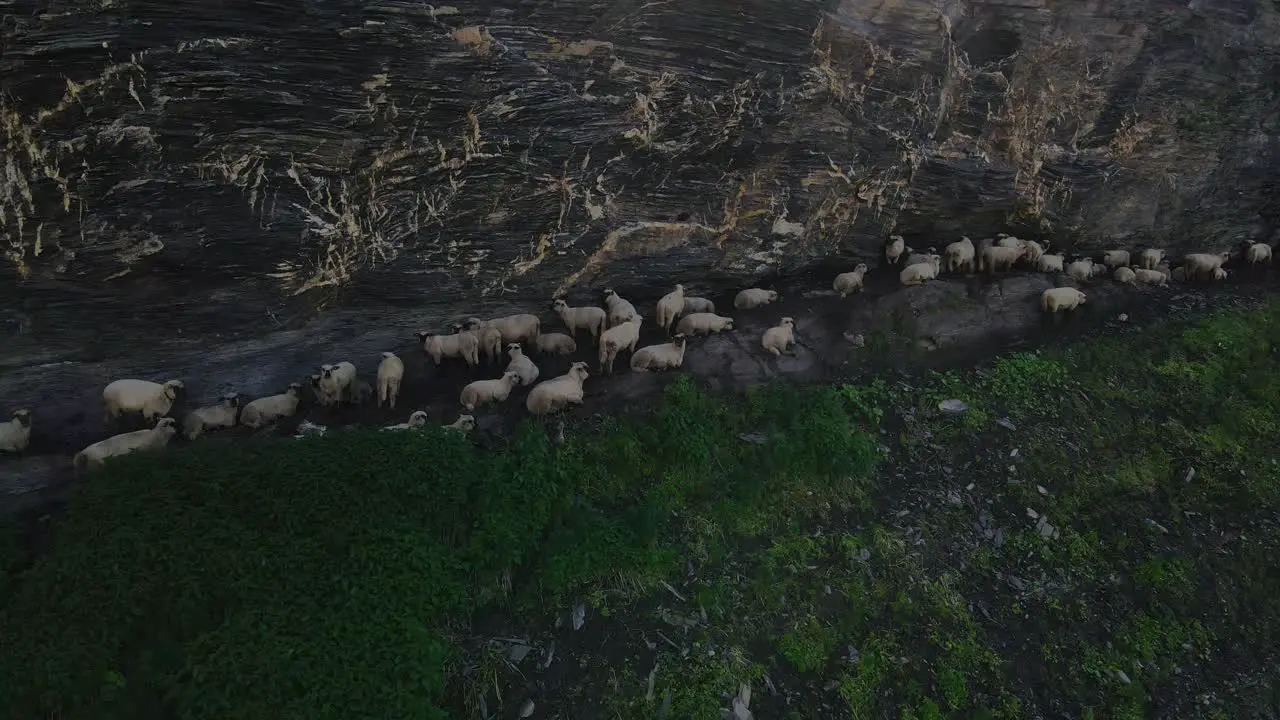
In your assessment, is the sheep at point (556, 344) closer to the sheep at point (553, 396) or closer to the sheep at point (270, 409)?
the sheep at point (553, 396)

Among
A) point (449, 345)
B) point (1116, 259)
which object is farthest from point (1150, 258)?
point (449, 345)

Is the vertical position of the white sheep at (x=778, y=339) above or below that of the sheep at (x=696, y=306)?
below

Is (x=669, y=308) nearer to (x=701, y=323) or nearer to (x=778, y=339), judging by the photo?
(x=701, y=323)

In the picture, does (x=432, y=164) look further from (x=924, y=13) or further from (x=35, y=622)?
(x=924, y=13)

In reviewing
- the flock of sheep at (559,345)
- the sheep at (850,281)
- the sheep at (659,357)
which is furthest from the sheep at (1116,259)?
the sheep at (659,357)

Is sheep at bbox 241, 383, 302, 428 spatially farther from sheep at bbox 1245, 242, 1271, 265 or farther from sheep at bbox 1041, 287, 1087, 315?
sheep at bbox 1245, 242, 1271, 265

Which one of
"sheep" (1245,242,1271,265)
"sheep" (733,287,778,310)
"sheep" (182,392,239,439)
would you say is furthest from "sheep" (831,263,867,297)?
"sheep" (182,392,239,439)
